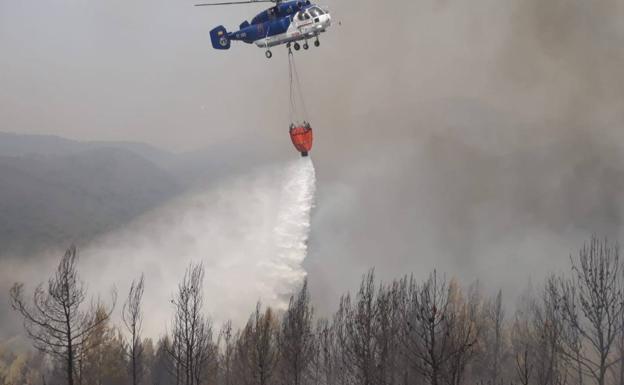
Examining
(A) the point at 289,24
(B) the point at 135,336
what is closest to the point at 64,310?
(A) the point at 289,24

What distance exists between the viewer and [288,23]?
137 ft

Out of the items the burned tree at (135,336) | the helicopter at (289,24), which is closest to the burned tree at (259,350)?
the burned tree at (135,336)

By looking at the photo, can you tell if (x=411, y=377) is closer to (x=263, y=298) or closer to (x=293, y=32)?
(x=263, y=298)

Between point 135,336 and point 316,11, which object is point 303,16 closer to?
point 316,11

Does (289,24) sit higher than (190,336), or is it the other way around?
(289,24)

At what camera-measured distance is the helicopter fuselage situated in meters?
41.2

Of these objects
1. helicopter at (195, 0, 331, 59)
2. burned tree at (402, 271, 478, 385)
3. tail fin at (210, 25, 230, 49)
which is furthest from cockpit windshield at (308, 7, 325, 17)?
burned tree at (402, 271, 478, 385)

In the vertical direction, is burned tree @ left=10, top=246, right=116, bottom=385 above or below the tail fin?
below

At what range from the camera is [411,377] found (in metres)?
50.4

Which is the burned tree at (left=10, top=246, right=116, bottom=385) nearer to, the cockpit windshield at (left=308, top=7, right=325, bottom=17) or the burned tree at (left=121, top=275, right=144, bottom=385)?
the burned tree at (left=121, top=275, right=144, bottom=385)

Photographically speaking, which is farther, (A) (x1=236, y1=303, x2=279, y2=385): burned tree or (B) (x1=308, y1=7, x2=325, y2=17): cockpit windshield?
(A) (x1=236, y1=303, x2=279, y2=385): burned tree

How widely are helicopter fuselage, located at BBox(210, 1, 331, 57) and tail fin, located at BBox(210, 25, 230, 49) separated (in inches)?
187

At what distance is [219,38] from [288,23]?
8.97 m

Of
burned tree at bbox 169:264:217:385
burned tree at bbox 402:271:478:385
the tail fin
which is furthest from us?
the tail fin
